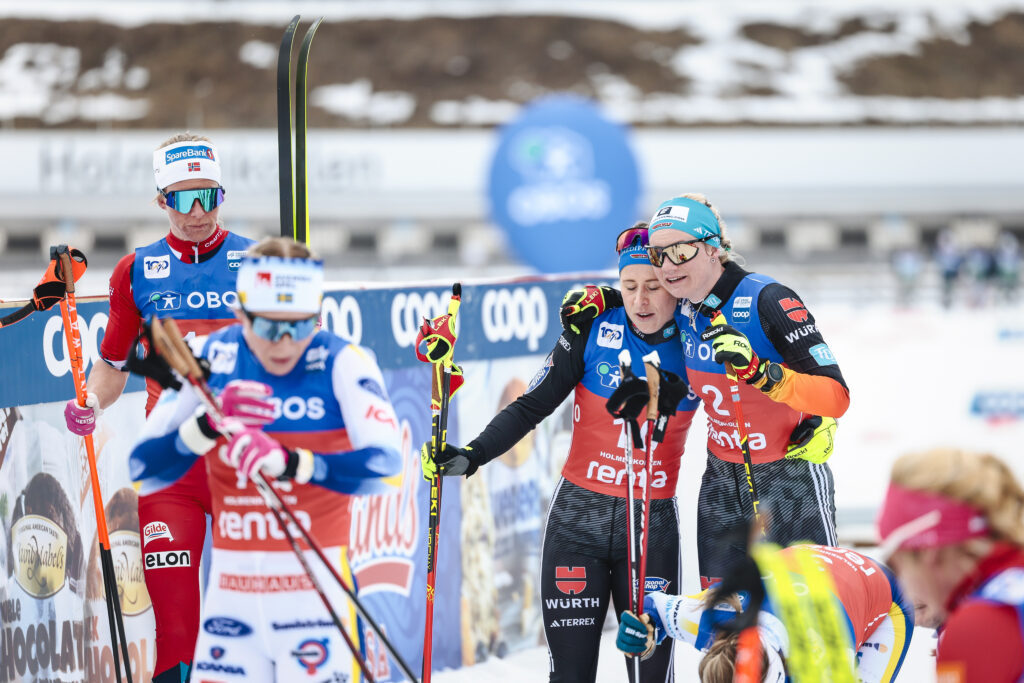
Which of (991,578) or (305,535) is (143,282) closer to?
(305,535)

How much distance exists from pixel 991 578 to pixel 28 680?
3.47 m

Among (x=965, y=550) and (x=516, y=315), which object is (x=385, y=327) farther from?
(x=965, y=550)

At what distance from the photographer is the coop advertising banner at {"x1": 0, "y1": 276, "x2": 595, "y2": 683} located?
4.29 m

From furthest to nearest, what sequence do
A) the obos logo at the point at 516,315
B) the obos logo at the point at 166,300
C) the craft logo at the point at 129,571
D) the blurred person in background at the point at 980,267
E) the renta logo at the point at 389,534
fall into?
the blurred person in background at the point at 980,267 → the obos logo at the point at 516,315 → the renta logo at the point at 389,534 → the craft logo at the point at 129,571 → the obos logo at the point at 166,300

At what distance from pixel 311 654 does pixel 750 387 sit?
1.82 meters

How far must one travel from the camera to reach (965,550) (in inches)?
91.4

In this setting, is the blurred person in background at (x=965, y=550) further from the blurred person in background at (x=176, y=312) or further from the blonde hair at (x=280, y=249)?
the blurred person in background at (x=176, y=312)

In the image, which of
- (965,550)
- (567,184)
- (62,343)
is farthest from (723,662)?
(567,184)

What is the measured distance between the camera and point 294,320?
10.2 feet

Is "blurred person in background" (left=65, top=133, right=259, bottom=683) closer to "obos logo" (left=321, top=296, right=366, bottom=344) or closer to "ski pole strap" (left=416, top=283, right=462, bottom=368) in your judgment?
"ski pole strap" (left=416, top=283, right=462, bottom=368)

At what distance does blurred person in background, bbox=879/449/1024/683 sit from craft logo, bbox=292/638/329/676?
1.53 m

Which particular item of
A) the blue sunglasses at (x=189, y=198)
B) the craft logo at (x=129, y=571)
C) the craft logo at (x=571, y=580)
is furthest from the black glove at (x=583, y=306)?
the craft logo at (x=129, y=571)

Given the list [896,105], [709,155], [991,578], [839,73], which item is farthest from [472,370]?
[839,73]

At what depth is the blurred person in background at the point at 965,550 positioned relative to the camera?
2211mm
